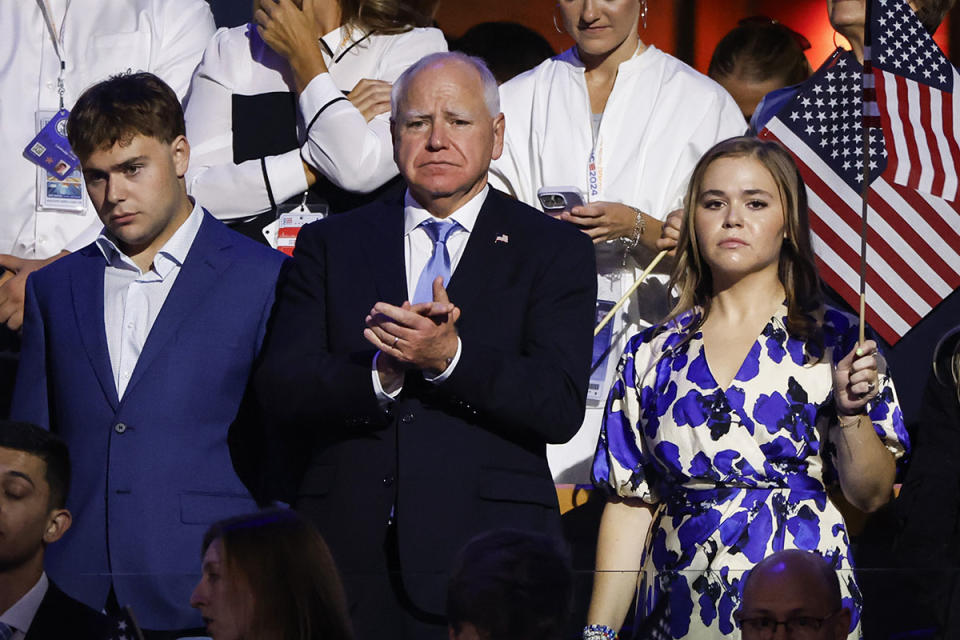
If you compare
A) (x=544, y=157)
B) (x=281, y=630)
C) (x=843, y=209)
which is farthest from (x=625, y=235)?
(x=281, y=630)

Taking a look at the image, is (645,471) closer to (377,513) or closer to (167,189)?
(377,513)

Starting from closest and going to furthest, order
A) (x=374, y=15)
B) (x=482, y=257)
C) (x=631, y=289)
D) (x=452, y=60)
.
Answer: (x=482, y=257) < (x=452, y=60) < (x=631, y=289) < (x=374, y=15)

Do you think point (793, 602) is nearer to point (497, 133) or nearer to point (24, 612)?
point (24, 612)

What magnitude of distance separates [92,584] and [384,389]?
0.76 meters

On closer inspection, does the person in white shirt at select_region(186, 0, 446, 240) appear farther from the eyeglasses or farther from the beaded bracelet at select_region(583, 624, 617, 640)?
the eyeglasses

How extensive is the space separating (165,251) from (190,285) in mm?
A: 117

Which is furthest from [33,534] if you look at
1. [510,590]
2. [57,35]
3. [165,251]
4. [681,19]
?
[681,19]

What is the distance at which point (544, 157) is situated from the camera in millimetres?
4207

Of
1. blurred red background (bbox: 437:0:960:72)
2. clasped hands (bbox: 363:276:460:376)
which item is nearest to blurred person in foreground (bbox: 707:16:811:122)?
blurred red background (bbox: 437:0:960:72)

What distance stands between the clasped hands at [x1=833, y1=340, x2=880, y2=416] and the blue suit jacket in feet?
4.26

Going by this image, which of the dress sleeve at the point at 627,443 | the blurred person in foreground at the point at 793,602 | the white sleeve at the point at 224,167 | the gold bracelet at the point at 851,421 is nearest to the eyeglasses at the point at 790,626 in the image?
the blurred person in foreground at the point at 793,602

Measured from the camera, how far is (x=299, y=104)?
4.14m

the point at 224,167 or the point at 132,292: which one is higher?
the point at 224,167

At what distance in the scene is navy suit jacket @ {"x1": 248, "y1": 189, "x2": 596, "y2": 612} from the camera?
3041mm
